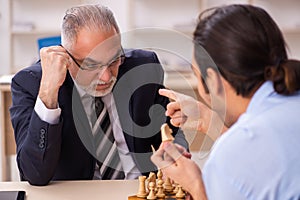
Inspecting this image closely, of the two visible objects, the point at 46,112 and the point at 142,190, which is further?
the point at 46,112

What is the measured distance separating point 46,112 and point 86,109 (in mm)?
211

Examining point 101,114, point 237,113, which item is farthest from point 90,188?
point 237,113

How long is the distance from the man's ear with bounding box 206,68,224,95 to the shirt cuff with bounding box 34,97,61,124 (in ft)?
1.83

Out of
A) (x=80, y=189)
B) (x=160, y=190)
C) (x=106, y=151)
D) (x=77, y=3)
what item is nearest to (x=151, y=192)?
(x=160, y=190)

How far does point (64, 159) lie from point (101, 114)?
193 millimetres

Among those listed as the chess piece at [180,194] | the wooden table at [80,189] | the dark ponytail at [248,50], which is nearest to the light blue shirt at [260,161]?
the dark ponytail at [248,50]

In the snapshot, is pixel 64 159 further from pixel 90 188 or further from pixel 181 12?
pixel 181 12

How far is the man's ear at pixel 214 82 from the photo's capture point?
43.4 inches

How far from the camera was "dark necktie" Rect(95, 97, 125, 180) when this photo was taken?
169 centimetres

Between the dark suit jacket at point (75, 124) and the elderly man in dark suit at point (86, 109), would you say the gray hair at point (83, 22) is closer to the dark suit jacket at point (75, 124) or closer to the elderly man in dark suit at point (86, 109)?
the elderly man in dark suit at point (86, 109)

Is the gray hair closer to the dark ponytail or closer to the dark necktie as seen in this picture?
the dark necktie

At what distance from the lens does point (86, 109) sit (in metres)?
1.69

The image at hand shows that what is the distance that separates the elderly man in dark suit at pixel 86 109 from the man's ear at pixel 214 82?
463mm

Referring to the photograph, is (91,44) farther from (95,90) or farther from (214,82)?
(214,82)
